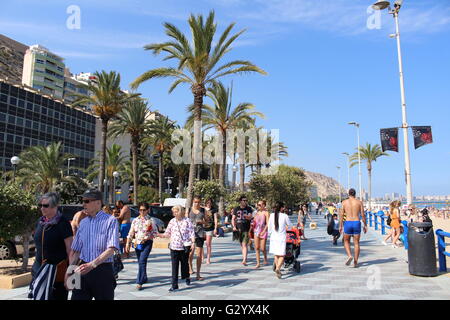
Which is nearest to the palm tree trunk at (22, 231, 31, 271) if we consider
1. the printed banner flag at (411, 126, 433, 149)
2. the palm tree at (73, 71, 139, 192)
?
the printed banner flag at (411, 126, 433, 149)

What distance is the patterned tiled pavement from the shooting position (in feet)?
21.7

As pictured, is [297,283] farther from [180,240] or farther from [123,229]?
[123,229]

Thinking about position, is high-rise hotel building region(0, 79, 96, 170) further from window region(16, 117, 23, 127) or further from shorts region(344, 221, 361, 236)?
shorts region(344, 221, 361, 236)

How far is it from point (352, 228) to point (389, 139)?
6.70 metres

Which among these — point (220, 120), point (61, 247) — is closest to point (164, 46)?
point (220, 120)

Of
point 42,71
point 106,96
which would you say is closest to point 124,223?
point 106,96

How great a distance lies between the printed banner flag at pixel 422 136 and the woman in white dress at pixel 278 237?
7.96 metres

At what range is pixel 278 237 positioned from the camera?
851 cm

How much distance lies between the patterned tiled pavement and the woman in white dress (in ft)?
1.24

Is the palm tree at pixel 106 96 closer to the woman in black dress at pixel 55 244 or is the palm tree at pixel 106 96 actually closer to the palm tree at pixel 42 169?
the palm tree at pixel 42 169
